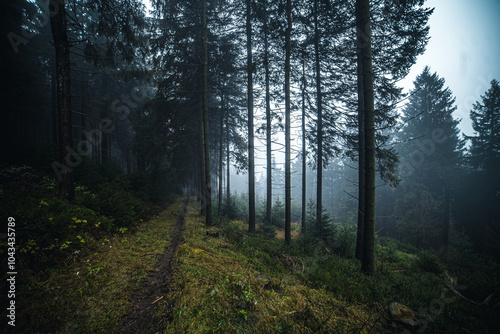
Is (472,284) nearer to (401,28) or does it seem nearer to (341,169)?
(401,28)

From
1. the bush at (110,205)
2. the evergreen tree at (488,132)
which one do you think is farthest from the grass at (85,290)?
the evergreen tree at (488,132)

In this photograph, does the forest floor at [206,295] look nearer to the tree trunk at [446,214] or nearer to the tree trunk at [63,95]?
the tree trunk at [63,95]

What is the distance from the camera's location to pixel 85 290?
10.6 ft

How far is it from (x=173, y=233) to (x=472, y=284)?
1003 centimetres

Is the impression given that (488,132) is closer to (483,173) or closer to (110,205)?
(483,173)

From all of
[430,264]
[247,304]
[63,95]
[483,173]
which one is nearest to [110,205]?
[63,95]

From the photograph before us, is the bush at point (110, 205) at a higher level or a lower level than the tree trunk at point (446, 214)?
higher

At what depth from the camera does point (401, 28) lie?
7293 mm

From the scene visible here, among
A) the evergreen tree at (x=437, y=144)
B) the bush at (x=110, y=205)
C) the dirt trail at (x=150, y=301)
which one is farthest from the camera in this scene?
the evergreen tree at (x=437, y=144)

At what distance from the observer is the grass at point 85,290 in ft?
8.32

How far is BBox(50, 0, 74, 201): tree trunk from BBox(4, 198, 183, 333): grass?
9.85 feet

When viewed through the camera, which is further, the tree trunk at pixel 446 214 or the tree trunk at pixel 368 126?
the tree trunk at pixel 446 214

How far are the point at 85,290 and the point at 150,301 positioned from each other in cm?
121

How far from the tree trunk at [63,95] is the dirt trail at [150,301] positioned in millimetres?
4745
